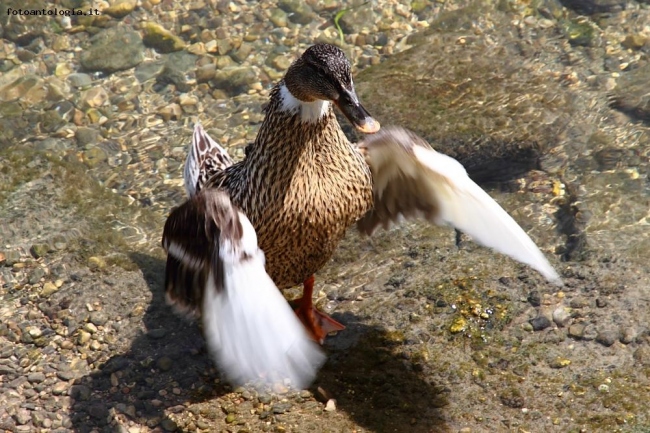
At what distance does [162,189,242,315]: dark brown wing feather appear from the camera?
3318 mm

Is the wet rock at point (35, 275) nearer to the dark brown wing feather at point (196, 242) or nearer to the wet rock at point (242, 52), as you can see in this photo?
the dark brown wing feather at point (196, 242)

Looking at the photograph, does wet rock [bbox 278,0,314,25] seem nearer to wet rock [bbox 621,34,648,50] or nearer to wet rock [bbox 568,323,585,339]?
wet rock [bbox 621,34,648,50]

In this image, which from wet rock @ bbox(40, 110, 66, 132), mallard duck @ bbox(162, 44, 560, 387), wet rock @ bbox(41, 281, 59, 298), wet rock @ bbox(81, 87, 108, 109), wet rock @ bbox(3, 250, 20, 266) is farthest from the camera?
wet rock @ bbox(81, 87, 108, 109)

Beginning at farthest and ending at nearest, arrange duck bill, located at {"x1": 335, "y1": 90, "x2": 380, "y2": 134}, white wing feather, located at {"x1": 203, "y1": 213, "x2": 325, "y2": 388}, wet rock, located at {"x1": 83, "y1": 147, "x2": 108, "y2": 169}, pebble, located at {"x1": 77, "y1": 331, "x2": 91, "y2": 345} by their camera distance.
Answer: wet rock, located at {"x1": 83, "y1": 147, "x2": 108, "y2": 169}
pebble, located at {"x1": 77, "y1": 331, "x2": 91, "y2": 345}
duck bill, located at {"x1": 335, "y1": 90, "x2": 380, "y2": 134}
white wing feather, located at {"x1": 203, "y1": 213, "x2": 325, "y2": 388}

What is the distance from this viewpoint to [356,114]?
3.19m

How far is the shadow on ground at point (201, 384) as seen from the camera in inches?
149

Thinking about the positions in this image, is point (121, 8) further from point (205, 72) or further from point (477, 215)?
point (477, 215)

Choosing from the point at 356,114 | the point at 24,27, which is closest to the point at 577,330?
the point at 356,114

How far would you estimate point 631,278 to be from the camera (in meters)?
4.32

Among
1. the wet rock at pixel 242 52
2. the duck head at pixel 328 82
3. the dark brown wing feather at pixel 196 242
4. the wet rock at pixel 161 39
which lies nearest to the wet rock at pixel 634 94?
the wet rock at pixel 242 52

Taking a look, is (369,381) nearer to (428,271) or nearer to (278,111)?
(428,271)

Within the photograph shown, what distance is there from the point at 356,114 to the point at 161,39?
4297mm

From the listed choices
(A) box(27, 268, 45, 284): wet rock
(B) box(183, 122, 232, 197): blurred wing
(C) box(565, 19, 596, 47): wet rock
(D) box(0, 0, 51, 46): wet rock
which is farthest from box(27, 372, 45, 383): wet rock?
(C) box(565, 19, 596, 47): wet rock

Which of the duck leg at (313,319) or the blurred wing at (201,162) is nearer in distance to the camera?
the duck leg at (313,319)
